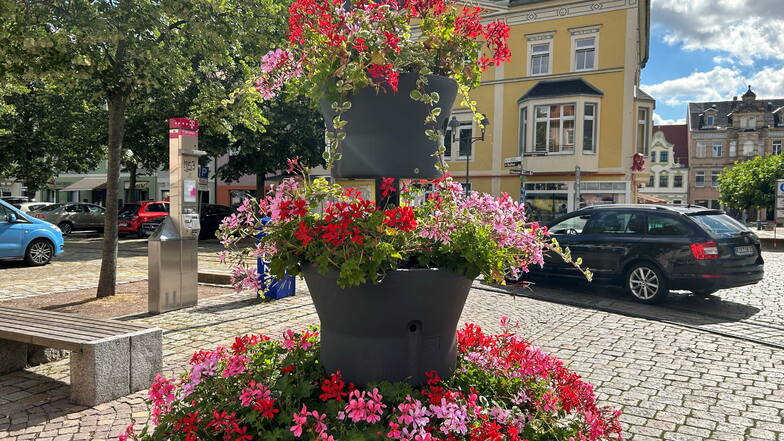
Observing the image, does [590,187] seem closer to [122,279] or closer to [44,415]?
[122,279]

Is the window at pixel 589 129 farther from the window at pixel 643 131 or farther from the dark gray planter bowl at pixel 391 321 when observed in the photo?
the dark gray planter bowl at pixel 391 321

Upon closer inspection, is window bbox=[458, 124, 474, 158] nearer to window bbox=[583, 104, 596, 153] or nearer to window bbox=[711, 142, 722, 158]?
window bbox=[583, 104, 596, 153]

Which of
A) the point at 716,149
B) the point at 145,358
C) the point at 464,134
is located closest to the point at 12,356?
the point at 145,358

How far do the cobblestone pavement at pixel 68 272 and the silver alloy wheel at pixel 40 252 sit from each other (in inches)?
8.9

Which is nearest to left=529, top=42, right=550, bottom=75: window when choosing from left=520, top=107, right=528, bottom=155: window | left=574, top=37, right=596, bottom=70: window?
left=574, top=37, right=596, bottom=70: window

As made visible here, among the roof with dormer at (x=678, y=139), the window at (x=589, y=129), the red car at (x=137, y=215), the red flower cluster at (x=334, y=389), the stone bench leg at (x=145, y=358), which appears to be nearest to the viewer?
the red flower cluster at (x=334, y=389)

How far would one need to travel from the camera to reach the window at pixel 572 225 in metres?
10.1

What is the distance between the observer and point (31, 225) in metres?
13.3

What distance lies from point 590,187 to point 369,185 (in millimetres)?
24456

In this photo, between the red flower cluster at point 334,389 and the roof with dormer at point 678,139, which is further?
the roof with dormer at point 678,139

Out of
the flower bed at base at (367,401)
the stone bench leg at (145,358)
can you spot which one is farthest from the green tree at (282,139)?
the flower bed at base at (367,401)

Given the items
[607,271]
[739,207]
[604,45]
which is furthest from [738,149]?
[607,271]

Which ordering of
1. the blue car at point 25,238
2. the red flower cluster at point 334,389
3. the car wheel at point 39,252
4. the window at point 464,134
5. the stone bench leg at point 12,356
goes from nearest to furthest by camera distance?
1. the red flower cluster at point 334,389
2. the stone bench leg at point 12,356
3. the blue car at point 25,238
4. the car wheel at point 39,252
5. the window at point 464,134

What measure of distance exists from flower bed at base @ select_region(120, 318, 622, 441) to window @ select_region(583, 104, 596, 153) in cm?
2452
